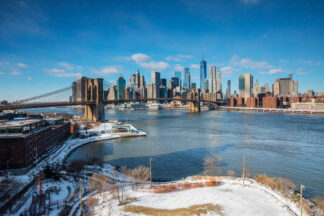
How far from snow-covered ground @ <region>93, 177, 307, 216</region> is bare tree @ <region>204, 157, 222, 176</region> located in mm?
3834

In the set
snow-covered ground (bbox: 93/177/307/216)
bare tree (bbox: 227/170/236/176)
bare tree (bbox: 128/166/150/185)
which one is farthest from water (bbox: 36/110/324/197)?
snow-covered ground (bbox: 93/177/307/216)

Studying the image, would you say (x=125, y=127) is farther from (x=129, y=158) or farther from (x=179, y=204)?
(x=179, y=204)

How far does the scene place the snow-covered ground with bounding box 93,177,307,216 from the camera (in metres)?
11.1

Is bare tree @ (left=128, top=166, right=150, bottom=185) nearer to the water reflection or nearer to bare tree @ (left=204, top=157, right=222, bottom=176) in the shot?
the water reflection

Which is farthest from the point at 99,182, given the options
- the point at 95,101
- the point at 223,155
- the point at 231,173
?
the point at 95,101

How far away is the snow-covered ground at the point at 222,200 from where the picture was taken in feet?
36.4

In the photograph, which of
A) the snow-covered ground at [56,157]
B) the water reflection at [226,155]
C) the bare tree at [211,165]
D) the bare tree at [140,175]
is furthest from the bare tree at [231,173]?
the snow-covered ground at [56,157]

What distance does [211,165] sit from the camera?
1997 centimetres

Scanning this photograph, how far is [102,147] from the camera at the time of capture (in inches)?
1137

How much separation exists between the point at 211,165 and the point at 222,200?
25.5 ft

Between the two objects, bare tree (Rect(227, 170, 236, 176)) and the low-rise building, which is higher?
the low-rise building

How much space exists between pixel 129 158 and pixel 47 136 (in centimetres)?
994

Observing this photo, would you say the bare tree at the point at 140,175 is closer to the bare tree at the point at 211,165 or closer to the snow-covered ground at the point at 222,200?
the snow-covered ground at the point at 222,200

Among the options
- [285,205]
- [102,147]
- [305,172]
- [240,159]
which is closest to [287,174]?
[305,172]
